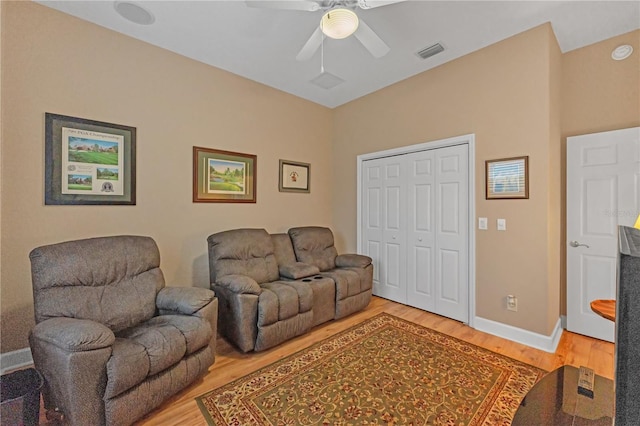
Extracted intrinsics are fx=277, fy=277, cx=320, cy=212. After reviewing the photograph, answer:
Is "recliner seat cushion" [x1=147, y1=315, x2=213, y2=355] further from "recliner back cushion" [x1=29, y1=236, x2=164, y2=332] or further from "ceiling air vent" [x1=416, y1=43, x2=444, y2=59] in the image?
"ceiling air vent" [x1=416, y1=43, x2=444, y2=59]

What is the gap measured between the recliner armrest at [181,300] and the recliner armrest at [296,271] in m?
1.06

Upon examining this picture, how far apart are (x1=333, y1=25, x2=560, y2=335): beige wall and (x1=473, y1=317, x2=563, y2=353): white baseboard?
6 cm

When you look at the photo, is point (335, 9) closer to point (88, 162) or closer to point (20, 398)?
point (88, 162)

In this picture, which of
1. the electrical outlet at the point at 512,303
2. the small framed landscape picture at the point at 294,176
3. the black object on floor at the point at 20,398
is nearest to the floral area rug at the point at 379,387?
the electrical outlet at the point at 512,303

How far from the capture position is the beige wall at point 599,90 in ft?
8.43

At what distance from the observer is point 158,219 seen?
289cm

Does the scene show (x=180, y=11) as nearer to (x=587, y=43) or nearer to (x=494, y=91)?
(x=494, y=91)

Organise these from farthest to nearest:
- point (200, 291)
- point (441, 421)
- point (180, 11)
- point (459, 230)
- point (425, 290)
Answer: point (425, 290)
point (459, 230)
point (180, 11)
point (200, 291)
point (441, 421)

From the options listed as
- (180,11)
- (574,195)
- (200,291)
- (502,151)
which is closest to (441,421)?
(200,291)

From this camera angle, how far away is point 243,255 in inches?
119

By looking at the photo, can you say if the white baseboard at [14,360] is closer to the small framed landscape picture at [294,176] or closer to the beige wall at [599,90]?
the small framed landscape picture at [294,176]

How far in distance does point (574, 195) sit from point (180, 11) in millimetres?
4127

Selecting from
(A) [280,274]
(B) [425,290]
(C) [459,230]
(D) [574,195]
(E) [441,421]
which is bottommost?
(E) [441,421]

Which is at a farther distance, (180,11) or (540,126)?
(540,126)
